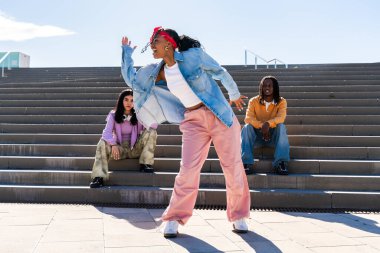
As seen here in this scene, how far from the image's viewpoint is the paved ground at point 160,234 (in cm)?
321

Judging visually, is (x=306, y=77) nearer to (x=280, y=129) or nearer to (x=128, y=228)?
(x=280, y=129)

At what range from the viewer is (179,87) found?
356 cm

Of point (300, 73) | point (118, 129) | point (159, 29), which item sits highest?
point (300, 73)

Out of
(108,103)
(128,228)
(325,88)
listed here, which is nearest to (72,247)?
(128,228)

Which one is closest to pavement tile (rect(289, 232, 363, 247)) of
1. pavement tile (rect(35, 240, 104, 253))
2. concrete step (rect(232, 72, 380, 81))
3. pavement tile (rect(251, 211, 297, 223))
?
pavement tile (rect(251, 211, 297, 223))

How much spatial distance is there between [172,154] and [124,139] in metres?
0.84

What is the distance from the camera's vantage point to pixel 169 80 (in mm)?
3578

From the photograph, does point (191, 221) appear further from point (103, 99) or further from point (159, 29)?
point (103, 99)

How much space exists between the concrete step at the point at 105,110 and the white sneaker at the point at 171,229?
175 inches

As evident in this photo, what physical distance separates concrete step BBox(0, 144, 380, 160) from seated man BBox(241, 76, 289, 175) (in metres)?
0.37

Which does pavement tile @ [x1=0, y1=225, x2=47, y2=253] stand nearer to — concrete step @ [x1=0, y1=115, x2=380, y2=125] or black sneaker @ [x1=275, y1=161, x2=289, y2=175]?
black sneaker @ [x1=275, y1=161, x2=289, y2=175]

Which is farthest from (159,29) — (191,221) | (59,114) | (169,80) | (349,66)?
(349,66)

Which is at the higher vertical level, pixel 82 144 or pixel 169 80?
pixel 169 80

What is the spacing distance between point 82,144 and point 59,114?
192cm
